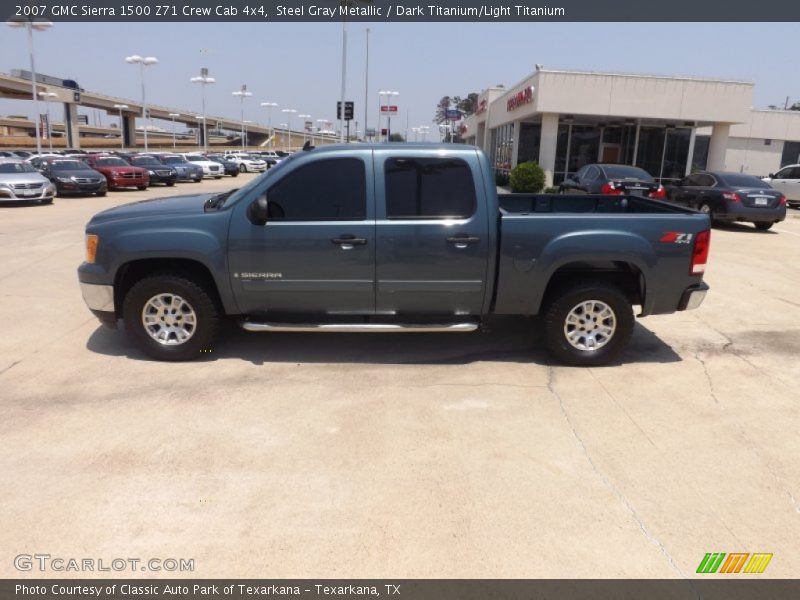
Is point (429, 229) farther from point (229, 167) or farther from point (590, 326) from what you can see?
point (229, 167)

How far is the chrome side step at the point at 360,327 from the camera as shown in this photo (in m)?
5.48

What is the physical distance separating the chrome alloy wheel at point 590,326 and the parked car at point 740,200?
10959 mm

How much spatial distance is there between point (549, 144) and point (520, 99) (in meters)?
3.15

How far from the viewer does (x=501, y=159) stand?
129ft

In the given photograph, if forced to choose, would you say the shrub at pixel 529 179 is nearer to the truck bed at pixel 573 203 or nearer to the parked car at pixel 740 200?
the parked car at pixel 740 200

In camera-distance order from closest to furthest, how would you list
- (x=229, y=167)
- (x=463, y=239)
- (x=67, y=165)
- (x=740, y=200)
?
1. (x=463, y=239)
2. (x=740, y=200)
3. (x=67, y=165)
4. (x=229, y=167)

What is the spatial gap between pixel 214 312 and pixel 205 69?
68.4 m

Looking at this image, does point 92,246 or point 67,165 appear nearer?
point 92,246

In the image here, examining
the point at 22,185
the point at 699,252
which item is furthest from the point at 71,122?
the point at 699,252

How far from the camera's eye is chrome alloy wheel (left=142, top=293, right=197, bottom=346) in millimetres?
5645

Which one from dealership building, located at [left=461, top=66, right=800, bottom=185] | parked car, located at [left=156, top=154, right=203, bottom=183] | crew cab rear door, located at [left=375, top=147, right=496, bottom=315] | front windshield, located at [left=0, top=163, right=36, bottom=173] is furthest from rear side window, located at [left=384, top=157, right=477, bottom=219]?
parked car, located at [left=156, top=154, right=203, bottom=183]

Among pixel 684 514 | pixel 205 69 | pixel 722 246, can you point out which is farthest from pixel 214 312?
pixel 205 69

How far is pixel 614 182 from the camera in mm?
14984
